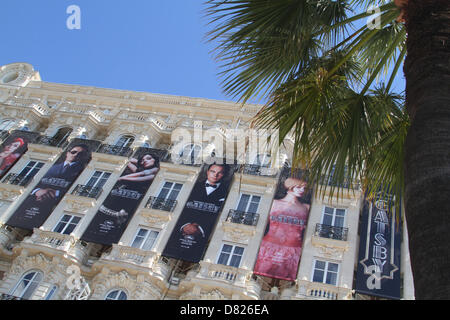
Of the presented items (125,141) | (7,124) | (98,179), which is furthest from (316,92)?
(7,124)

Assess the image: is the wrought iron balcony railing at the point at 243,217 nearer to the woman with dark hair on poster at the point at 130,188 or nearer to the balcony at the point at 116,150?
the woman with dark hair on poster at the point at 130,188

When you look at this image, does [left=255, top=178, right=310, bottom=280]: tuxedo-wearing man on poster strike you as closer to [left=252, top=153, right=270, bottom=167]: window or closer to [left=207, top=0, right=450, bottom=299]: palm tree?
[left=252, top=153, right=270, bottom=167]: window

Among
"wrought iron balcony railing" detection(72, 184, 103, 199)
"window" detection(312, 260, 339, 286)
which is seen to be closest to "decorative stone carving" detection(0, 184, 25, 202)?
"wrought iron balcony railing" detection(72, 184, 103, 199)

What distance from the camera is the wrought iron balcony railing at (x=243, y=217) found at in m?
20.9

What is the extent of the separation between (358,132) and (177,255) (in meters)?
14.7

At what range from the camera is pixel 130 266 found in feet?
61.9

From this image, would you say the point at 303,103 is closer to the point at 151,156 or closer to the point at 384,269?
the point at 384,269

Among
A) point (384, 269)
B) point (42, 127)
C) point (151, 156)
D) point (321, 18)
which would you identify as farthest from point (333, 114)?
point (42, 127)

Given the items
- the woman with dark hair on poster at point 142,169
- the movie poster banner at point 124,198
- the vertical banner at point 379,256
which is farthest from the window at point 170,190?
the vertical banner at point 379,256

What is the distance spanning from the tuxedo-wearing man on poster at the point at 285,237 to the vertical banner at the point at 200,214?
265cm

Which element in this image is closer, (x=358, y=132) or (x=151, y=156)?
(x=358, y=132)

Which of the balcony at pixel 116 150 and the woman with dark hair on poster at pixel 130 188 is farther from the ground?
the balcony at pixel 116 150

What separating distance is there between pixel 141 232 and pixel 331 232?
888 cm

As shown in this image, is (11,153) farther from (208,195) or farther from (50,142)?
(208,195)
